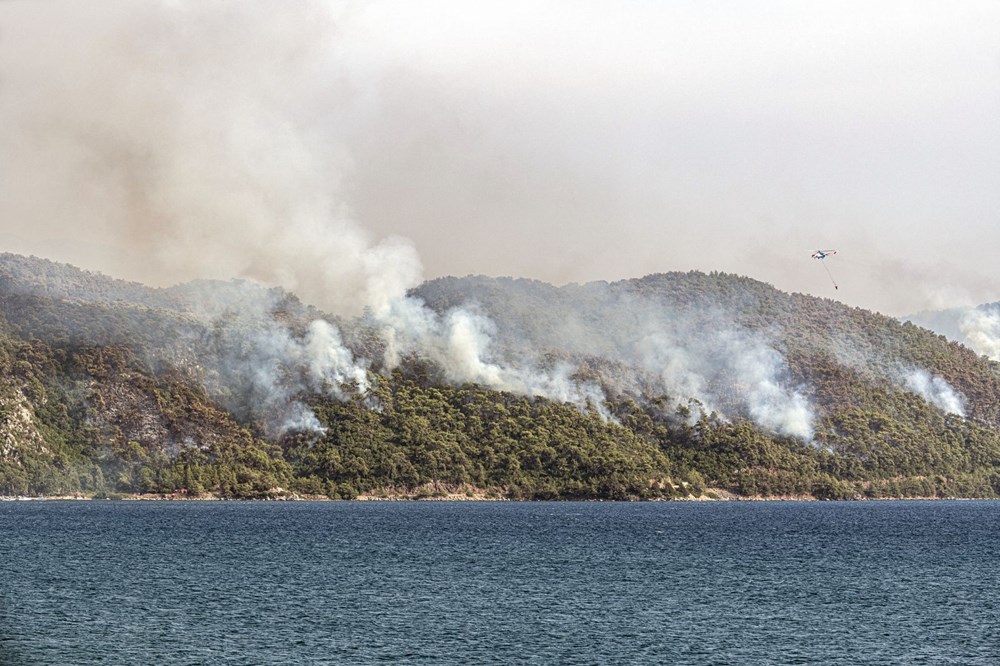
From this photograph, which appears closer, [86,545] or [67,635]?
[67,635]

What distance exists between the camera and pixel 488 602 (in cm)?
10538

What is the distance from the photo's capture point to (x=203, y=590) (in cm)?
11162

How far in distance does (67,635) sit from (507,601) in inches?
1428

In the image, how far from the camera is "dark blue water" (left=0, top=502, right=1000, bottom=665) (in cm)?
8175

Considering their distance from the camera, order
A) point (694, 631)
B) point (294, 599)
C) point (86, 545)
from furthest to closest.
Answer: point (86, 545) < point (294, 599) < point (694, 631)

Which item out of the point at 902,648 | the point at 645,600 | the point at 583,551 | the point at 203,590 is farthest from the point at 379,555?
the point at 902,648

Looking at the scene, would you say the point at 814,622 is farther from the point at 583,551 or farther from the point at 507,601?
the point at 583,551

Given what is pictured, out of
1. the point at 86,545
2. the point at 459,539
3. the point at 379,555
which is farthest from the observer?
the point at 459,539

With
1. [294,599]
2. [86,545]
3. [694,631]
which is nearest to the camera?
[694,631]

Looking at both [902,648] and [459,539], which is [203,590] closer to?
[902,648]

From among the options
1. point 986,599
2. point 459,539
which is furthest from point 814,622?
point 459,539

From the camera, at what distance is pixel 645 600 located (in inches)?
4242

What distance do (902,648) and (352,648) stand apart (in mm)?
35982

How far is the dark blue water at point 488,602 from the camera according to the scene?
81.8m
